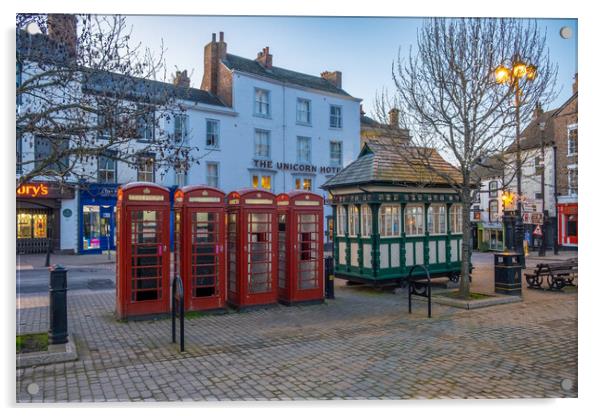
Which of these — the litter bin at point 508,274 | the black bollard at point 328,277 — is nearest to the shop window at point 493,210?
the litter bin at point 508,274

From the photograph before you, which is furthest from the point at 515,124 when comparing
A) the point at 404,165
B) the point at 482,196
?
the point at 482,196

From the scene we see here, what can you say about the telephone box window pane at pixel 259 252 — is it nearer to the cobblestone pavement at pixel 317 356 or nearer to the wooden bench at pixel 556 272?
the cobblestone pavement at pixel 317 356

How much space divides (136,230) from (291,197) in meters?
3.08

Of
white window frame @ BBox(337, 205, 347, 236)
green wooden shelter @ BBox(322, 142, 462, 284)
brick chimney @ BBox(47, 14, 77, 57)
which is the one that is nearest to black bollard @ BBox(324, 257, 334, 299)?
green wooden shelter @ BBox(322, 142, 462, 284)

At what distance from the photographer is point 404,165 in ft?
39.7

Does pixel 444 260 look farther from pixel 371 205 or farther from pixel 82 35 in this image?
pixel 82 35

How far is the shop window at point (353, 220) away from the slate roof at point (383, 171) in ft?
2.26

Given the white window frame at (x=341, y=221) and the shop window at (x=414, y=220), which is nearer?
the shop window at (x=414, y=220)

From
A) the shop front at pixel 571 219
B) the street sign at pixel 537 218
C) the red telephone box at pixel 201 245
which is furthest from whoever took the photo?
the street sign at pixel 537 218

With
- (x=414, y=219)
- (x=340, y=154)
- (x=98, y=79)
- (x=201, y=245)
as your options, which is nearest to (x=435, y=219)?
(x=414, y=219)

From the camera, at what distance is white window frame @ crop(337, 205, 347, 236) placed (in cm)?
1236

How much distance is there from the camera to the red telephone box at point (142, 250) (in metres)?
7.76

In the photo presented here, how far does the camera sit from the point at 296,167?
1199 cm

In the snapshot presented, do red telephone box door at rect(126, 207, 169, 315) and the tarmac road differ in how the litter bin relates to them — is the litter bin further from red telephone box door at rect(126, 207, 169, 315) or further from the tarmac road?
the tarmac road
